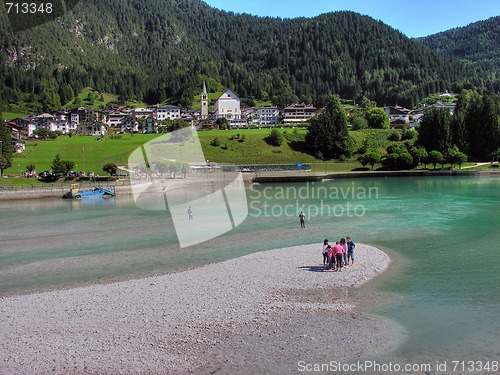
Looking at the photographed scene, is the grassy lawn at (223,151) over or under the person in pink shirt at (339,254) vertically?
over

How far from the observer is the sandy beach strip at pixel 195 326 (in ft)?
39.1

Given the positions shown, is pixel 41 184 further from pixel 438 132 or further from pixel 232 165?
pixel 438 132

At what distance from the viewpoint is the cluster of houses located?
144125mm

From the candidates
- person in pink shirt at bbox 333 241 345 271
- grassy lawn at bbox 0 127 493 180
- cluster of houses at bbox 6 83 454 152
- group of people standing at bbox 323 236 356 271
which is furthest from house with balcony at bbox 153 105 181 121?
person in pink shirt at bbox 333 241 345 271

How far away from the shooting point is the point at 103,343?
12914 millimetres

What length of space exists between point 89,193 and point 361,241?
41395mm

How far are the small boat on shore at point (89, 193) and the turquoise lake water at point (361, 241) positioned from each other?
4.98 metres

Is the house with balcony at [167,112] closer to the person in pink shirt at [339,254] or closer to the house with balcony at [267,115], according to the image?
the house with balcony at [267,115]

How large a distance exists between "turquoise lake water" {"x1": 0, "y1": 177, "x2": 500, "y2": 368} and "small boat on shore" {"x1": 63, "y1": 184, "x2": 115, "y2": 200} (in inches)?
196

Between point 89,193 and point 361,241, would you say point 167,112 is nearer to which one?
point 89,193

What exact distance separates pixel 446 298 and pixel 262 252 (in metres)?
9.72

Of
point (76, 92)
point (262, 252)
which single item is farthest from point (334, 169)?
point (76, 92)

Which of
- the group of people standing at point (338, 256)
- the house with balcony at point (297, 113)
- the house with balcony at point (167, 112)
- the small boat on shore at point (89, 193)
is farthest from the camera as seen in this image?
the house with balcony at point (167, 112)

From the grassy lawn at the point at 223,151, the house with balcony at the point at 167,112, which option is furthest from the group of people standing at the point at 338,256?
the house with balcony at the point at 167,112
